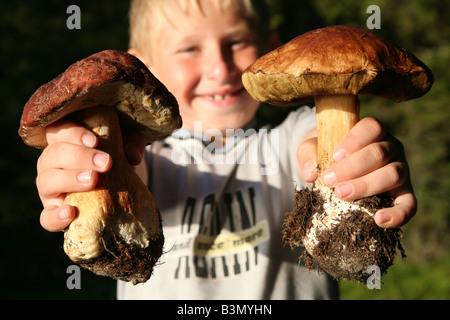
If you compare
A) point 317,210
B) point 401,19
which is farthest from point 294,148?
point 401,19

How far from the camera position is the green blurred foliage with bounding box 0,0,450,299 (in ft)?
19.7

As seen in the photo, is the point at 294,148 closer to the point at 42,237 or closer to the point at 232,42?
the point at 232,42

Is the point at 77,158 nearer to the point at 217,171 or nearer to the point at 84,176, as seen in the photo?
the point at 84,176

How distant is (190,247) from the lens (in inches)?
94.9

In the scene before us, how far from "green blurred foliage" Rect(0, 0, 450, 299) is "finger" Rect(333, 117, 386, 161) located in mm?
4064

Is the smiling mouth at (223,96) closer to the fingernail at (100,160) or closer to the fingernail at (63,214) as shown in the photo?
the fingernail at (100,160)

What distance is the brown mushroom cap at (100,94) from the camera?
124 centimetres

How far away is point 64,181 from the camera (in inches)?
53.0

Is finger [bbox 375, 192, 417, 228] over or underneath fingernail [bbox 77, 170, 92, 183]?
underneath

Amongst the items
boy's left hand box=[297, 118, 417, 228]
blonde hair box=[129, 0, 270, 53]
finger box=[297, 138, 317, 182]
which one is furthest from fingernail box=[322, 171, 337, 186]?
blonde hair box=[129, 0, 270, 53]

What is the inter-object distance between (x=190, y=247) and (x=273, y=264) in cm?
51

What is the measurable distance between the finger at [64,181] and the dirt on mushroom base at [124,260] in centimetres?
18

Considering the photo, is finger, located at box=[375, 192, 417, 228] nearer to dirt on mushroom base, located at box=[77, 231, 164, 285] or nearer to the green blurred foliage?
dirt on mushroom base, located at box=[77, 231, 164, 285]

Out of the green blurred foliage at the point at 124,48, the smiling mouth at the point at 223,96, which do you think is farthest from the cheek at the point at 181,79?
the green blurred foliage at the point at 124,48
